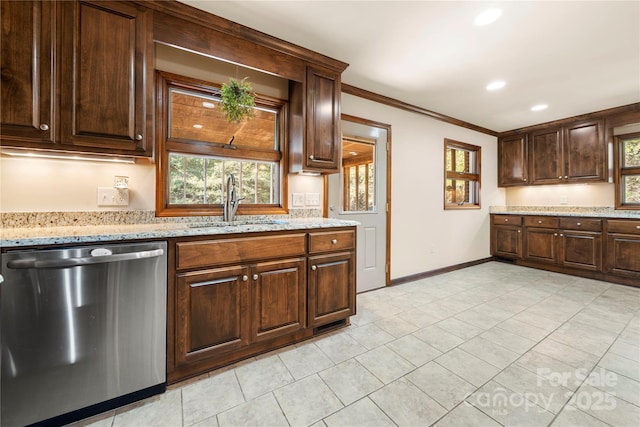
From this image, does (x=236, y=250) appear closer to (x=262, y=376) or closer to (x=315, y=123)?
(x=262, y=376)

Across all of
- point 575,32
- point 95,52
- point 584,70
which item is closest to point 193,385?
point 95,52

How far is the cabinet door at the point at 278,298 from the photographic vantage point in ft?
6.07

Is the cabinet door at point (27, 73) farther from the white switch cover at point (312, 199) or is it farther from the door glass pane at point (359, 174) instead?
the door glass pane at point (359, 174)

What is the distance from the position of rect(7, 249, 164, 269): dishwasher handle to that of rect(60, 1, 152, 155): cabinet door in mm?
701

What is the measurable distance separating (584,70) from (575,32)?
923 mm

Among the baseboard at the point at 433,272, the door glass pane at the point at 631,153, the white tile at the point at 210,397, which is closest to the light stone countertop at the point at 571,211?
the door glass pane at the point at 631,153

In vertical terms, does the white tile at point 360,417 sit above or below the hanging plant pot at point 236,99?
below

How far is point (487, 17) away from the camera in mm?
1941

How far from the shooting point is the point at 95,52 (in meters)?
1.55

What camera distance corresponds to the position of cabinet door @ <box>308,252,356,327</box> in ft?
6.91

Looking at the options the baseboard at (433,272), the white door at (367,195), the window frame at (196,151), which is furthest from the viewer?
the baseboard at (433,272)

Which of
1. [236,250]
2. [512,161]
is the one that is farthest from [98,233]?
[512,161]

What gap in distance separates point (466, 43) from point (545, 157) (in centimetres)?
351

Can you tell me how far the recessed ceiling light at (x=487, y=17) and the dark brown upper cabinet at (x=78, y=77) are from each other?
91.5 inches
